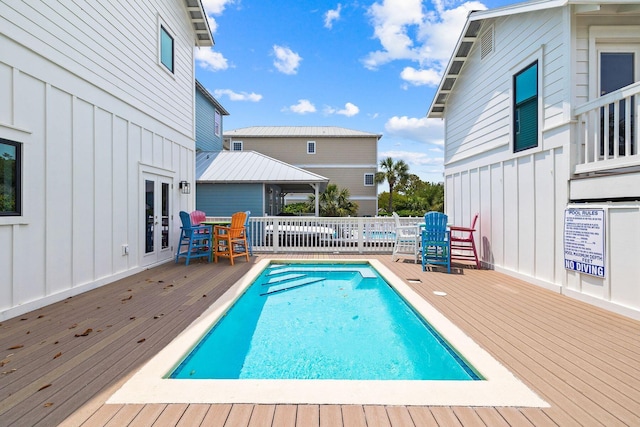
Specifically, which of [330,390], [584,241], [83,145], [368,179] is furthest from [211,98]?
[330,390]

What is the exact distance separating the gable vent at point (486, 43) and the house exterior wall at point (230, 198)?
27.3 ft

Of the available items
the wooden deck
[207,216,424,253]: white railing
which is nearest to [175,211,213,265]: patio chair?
[207,216,424,253]: white railing

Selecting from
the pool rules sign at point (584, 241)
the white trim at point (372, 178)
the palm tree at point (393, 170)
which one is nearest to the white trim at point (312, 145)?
the white trim at point (372, 178)

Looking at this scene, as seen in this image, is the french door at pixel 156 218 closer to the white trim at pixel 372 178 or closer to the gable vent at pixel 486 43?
the gable vent at pixel 486 43

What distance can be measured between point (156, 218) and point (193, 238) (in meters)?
0.87

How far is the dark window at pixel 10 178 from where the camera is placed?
11.2 ft

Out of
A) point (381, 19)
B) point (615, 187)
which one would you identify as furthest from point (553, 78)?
point (381, 19)

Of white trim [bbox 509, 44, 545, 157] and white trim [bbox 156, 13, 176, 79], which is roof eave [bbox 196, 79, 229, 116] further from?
white trim [bbox 509, 44, 545, 157]

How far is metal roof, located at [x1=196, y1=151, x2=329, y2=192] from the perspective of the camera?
39.3ft

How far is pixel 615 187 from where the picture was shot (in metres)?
3.71

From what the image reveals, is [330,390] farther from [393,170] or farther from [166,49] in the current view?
[393,170]

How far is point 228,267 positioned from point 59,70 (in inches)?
167

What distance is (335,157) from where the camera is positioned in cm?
2264

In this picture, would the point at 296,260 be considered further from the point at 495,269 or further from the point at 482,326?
the point at 482,326
